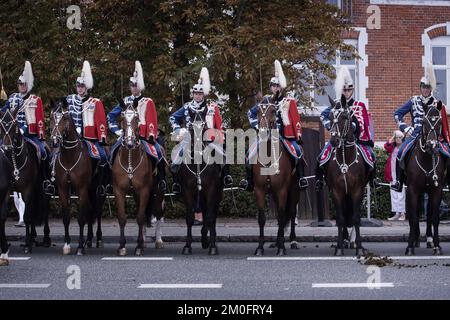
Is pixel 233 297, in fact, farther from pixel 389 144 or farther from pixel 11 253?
pixel 389 144

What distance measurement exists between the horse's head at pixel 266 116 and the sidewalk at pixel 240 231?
3.82 meters

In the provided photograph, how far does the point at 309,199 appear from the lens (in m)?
24.0

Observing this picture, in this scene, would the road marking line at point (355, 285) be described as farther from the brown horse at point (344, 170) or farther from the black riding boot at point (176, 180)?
the black riding boot at point (176, 180)

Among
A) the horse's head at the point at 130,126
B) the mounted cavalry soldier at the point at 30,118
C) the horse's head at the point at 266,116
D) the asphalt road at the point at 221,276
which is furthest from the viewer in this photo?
the mounted cavalry soldier at the point at 30,118

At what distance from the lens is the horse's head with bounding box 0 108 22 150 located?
15984mm

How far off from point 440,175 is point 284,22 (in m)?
8.15

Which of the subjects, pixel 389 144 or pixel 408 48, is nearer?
pixel 389 144

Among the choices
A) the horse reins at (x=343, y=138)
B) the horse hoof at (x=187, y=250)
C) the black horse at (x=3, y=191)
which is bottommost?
the horse hoof at (x=187, y=250)

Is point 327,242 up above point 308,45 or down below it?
below

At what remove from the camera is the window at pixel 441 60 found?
104 feet

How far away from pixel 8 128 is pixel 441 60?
18.8m

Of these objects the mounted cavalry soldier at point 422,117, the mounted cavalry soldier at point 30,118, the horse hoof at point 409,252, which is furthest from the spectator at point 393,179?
the mounted cavalry soldier at point 30,118

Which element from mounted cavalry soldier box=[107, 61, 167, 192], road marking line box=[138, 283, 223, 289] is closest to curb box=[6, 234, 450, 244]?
mounted cavalry soldier box=[107, 61, 167, 192]
